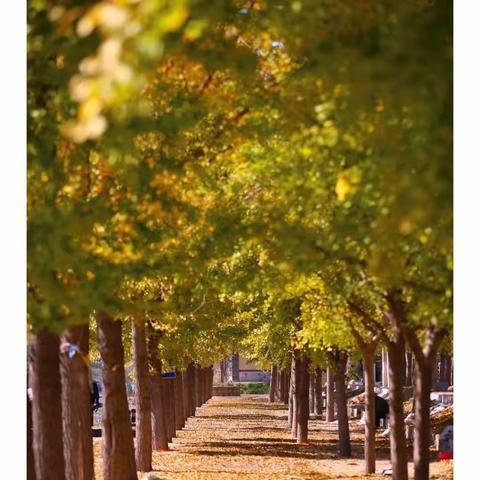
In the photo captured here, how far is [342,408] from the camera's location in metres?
30.7

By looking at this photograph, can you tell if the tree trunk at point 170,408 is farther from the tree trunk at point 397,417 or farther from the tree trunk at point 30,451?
the tree trunk at point 30,451

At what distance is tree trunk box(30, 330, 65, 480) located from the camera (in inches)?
542

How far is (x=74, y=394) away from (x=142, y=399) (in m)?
9.76

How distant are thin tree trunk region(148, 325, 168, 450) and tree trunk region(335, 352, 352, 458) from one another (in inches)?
216

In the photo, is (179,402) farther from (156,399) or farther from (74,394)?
(74,394)

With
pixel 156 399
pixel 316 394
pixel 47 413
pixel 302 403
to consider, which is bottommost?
pixel 316 394

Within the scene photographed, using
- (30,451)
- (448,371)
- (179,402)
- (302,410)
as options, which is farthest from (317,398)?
(30,451)

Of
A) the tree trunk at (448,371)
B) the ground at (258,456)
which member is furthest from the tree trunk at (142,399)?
the tree trunk at (448,371)

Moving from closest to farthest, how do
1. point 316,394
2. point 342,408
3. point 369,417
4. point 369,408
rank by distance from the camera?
point 369,417 < point 369,408 < point 342,408 < point 316,394

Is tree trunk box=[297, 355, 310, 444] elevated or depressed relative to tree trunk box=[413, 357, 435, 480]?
depressed

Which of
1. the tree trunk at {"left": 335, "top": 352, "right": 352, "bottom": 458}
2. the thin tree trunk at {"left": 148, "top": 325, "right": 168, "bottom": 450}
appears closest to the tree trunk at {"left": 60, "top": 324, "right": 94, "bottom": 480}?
the tree trunk at {"left": 335, "top": 352, "right": 352, "bottom": 458}

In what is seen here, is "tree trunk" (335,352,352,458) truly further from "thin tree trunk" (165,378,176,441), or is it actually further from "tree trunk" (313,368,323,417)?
"tree trunk" (313,368,323,417)

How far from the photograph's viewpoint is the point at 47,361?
13812 mm
